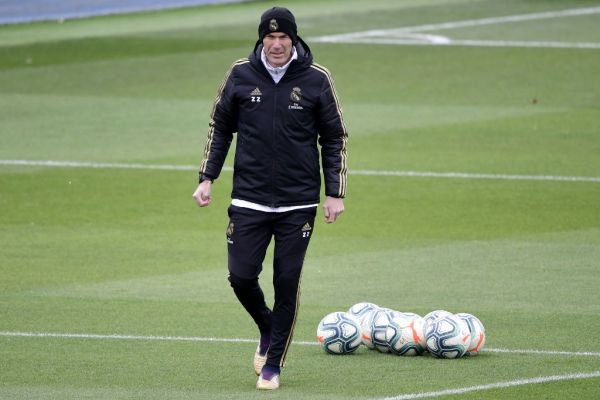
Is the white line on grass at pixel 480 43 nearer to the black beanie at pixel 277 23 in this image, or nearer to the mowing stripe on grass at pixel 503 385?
the mowing stripe on grass at pixel 503 385

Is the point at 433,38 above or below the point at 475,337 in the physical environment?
above

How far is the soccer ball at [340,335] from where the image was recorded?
10.5m

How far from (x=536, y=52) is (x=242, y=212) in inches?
820

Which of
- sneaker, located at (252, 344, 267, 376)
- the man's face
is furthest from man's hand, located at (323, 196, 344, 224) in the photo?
sneaker, located at (252, 344, 267, 376)

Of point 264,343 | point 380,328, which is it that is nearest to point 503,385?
point 380,328

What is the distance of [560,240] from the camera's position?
1530 centimetres

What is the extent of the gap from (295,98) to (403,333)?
6.61ft

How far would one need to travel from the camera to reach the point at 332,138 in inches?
375

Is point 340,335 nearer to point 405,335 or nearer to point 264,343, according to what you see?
point 405,335

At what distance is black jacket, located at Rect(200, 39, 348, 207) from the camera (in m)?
9.35

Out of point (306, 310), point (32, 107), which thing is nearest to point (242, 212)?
point (306, 310)

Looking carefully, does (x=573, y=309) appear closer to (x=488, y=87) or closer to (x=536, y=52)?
(x=488, y=87)

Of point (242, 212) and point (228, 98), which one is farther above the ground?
point (228, 98)

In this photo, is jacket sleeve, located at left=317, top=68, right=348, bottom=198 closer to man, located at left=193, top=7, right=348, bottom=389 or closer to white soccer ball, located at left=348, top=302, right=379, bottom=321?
man, located at left=193, top=7, right=348, bottom=389
